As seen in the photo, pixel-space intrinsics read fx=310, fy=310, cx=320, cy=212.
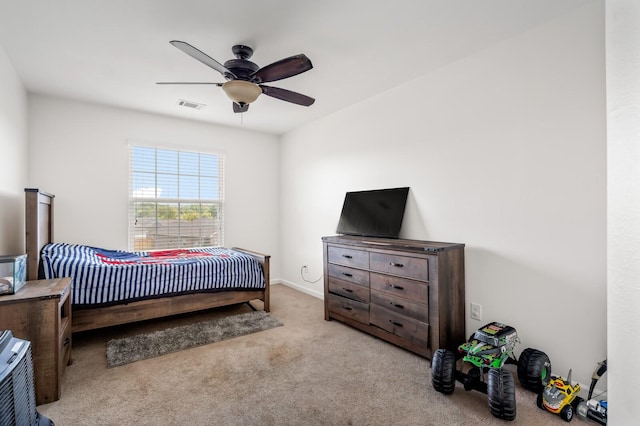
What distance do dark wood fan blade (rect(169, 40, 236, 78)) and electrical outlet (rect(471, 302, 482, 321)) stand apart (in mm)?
2725

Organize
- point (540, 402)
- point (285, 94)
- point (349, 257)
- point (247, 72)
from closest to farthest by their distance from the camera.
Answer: point (540, 402)
point (247, 72)
point (285, 94)
point (349, 257)

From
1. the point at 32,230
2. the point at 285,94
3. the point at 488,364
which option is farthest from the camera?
the point at 285,94

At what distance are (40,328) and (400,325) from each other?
99.9 inches

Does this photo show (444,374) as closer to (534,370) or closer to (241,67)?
(534,370)

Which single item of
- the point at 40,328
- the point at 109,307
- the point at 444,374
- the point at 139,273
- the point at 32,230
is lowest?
the point at 444,374

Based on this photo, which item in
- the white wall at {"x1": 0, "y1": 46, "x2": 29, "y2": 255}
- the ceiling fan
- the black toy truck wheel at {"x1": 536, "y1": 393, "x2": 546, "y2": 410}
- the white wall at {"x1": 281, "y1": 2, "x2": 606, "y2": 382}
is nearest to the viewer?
the black toy truck wheel at {"x1": 536, "y1": 393, "x2": 546, "y2": 410}

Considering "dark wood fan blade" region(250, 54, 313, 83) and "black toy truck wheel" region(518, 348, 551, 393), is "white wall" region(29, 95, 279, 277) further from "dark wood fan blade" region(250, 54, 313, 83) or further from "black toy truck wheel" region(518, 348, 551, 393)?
"black toy truck wheel" region(518, 348, 551, 393)

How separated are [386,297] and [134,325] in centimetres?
265

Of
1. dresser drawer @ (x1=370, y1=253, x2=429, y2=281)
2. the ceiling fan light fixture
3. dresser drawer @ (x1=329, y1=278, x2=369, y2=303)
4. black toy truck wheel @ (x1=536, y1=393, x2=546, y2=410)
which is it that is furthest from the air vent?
black toy truck wheel @ (x1=536, y1=393, x2=546, y2=410)

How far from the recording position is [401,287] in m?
2.64

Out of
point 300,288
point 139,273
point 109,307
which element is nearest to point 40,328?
point 109,307

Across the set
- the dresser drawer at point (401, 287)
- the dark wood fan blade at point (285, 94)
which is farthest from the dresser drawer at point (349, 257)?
the dark wood fan blade at point (285, 94)

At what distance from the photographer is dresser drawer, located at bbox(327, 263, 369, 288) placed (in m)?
2.99

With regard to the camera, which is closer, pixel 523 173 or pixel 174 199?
pixel 523 173
